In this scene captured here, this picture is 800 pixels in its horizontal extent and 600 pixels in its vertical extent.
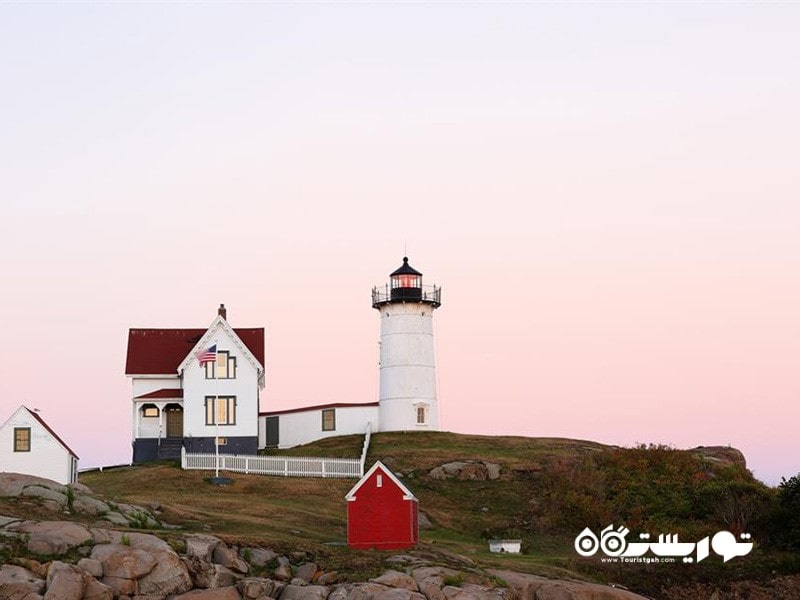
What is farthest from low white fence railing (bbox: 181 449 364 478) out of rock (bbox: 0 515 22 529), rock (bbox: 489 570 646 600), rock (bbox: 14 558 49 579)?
rock (bbox: 14 558 49 579)

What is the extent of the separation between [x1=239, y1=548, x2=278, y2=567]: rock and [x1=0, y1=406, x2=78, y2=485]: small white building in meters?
15.9

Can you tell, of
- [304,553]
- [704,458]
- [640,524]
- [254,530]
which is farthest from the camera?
[704,458]

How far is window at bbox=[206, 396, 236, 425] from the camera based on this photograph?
66312 mm

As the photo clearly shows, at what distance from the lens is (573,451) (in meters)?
65.5

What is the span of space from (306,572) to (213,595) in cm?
350

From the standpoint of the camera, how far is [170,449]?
67.1m

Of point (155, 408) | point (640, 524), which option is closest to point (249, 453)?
point (155, 408)

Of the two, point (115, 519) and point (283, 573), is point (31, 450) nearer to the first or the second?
point (115, 519)

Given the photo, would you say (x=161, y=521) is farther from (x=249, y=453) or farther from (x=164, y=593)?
(x=249, y=453)

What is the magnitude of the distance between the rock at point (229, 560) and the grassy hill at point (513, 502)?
132cm

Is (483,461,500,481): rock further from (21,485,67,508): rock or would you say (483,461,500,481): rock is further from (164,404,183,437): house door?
(21,485,67,508): rock

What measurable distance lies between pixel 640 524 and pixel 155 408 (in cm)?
2959

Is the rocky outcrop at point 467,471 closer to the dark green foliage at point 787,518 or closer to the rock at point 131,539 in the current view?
the dark green foliage at point 787,518

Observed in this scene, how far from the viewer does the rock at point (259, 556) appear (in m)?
37.1
